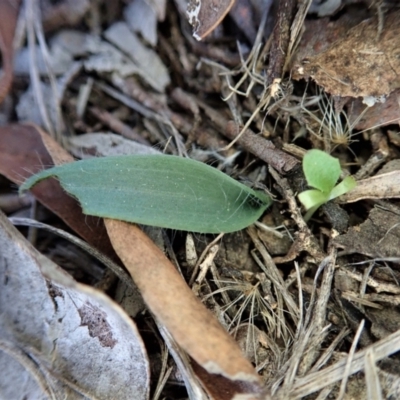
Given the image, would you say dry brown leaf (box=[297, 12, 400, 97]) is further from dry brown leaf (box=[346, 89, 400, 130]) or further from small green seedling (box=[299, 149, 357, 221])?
small green seedling (box=[299, 149, 357, 221])

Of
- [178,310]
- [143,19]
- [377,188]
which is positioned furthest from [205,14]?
[178,310]

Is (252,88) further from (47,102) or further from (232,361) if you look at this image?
(232,361)

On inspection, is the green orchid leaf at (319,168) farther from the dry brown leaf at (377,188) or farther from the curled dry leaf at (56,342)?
the curled dry leaf at (56,342)

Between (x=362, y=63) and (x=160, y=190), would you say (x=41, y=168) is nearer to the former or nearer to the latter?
(x=160, y=190)

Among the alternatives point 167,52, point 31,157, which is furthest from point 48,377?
point 167,52

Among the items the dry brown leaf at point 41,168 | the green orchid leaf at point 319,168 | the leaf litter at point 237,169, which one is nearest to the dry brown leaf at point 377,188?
the leaf litter at point 237,169

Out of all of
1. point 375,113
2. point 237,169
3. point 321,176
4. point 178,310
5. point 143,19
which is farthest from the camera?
point 143,19
